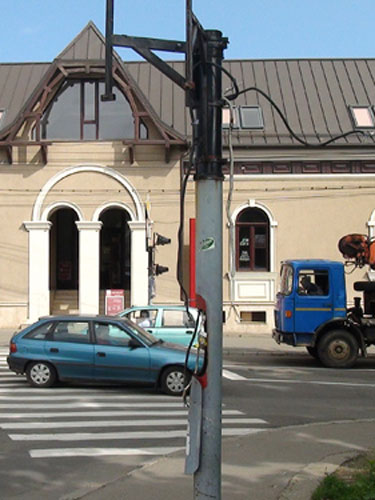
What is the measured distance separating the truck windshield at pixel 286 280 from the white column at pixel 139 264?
7.98m

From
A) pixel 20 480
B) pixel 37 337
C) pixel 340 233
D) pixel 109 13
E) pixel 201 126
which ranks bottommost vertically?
pixel 20 480

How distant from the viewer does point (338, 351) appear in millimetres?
16891

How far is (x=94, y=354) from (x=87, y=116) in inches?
577

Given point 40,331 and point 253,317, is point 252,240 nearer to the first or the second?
point 253,317

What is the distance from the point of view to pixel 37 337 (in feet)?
41.9

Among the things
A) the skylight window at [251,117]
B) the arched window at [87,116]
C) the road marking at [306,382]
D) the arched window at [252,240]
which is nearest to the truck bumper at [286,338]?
the road marking at [306,382]

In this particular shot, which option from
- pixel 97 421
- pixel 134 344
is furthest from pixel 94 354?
pixel 97 421

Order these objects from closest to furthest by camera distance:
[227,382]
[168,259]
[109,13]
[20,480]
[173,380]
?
[109,13]
[20,480]
[173,380]
[227,382]
[168,259]

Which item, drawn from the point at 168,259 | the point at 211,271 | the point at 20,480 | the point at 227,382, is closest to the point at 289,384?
the point at 227,382

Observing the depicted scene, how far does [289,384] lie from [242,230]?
1188 centimetres

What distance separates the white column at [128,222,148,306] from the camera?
24875 mm

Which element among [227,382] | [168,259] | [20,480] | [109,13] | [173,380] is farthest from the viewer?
[168,259]

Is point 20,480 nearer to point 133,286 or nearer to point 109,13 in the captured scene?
point 109,13

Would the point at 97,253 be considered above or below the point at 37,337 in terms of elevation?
above
